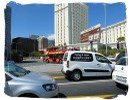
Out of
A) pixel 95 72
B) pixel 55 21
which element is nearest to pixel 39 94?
pixel 55 21

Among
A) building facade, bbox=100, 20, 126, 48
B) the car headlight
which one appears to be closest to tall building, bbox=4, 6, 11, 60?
building facade, bbox=100, 20, 126, 48

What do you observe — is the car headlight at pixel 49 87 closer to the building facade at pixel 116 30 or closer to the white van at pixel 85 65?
the building facade at pixel 116 30

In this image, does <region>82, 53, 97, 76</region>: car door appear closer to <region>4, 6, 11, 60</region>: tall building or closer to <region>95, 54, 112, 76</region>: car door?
<region>95, 54, 112, 76</region>: car door

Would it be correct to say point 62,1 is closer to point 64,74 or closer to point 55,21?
point 55,21

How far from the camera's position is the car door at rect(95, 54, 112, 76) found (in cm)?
1166

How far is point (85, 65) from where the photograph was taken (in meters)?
11.8

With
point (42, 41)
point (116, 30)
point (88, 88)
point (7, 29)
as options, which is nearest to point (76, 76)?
point (116, 30)

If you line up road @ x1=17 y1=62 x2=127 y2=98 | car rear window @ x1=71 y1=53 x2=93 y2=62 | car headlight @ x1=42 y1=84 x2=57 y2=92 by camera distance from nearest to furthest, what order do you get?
car headlight @ x1=42 y1=84 x2=57 y2=92, road @ x1=17 y1=62 x2=127 y2=98, car rear window @ x1=71 y1=53 x2=93 y2=62

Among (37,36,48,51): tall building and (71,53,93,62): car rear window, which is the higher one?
(37,36,48,51): tall building

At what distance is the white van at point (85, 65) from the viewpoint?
38.4 feet

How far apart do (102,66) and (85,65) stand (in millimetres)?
637

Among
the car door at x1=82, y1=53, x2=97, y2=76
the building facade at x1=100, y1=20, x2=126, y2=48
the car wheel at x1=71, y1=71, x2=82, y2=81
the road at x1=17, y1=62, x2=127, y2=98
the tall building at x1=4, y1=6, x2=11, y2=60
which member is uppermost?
the building facade at x1=100, y1=20, x2=126, y2=48

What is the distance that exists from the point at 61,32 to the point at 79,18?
0.93 m

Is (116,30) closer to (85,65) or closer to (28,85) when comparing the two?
(85,65)
